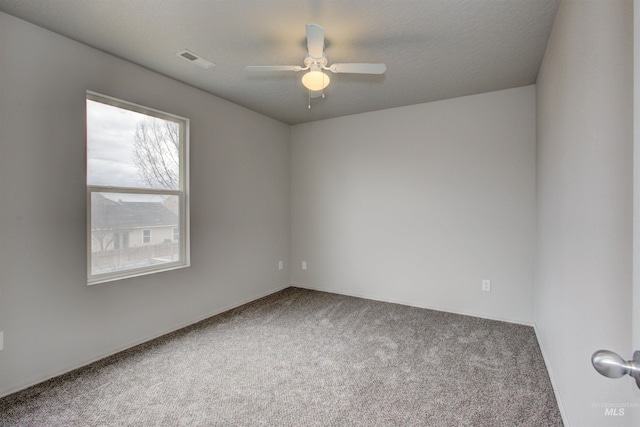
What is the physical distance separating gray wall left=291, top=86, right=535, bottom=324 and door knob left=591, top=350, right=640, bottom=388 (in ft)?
10.0

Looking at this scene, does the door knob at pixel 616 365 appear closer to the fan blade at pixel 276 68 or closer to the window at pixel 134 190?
the fan blade at pixel 276 68

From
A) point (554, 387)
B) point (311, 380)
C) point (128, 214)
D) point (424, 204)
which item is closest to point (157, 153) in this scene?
point (128, 214)

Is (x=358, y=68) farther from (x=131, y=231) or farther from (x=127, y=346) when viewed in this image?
(x=127, y=346)

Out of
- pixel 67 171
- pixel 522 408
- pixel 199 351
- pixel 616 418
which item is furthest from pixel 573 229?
pixel 67 171

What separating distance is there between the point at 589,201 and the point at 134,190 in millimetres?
3237

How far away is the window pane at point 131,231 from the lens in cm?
260

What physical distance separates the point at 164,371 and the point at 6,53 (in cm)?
246

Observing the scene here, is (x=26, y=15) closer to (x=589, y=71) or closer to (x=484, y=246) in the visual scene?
(x=589, y=71)

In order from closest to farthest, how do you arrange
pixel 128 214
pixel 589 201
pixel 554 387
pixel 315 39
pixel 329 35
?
pixel 589 201, pixel 315 39, pixel 554 387, pixel 329 35, pixel 128 214

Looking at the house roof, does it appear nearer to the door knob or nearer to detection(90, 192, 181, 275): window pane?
detection(90, 192, 181, 275): window pane

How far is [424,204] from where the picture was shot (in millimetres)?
3816

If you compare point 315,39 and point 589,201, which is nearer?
point 589,201

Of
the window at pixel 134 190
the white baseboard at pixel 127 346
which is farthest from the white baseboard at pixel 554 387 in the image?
the window at pixel 134 190

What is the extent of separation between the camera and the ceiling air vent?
2.57 m
